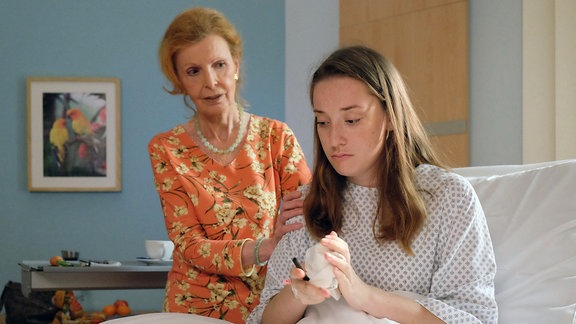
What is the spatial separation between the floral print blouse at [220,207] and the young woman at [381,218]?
0.38m

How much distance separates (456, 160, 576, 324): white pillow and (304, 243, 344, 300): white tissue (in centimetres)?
44

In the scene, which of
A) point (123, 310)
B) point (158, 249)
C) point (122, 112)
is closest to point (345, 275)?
point (158, 249)

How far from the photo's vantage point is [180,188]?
91.1 inches

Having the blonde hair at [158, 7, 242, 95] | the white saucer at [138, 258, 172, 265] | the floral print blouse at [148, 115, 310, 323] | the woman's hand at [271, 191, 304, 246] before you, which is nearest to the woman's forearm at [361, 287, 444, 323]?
the woman's hand at [271, 191, 304, 246]

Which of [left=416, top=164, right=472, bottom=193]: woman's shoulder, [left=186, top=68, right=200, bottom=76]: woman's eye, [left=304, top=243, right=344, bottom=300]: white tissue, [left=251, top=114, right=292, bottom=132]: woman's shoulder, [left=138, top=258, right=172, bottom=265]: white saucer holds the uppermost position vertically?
[left=186, top=68, right=200, bottom=76]: woman's eye

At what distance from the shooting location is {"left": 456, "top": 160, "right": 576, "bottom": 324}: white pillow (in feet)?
5.59

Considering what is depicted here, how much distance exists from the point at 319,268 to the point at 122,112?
4.76 metres

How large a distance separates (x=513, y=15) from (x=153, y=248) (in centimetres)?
253

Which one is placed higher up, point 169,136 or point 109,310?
point 169,136

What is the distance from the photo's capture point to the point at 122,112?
6086mm

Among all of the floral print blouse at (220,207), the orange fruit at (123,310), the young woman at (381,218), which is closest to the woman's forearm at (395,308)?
the young woman at (381,218)

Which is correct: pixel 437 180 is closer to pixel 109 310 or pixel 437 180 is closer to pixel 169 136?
pixel 169 136

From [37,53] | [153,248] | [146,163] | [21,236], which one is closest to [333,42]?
[146,163]

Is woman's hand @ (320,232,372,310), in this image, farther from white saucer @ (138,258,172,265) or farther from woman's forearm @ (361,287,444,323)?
white saucer @ (138,258,172,265)
